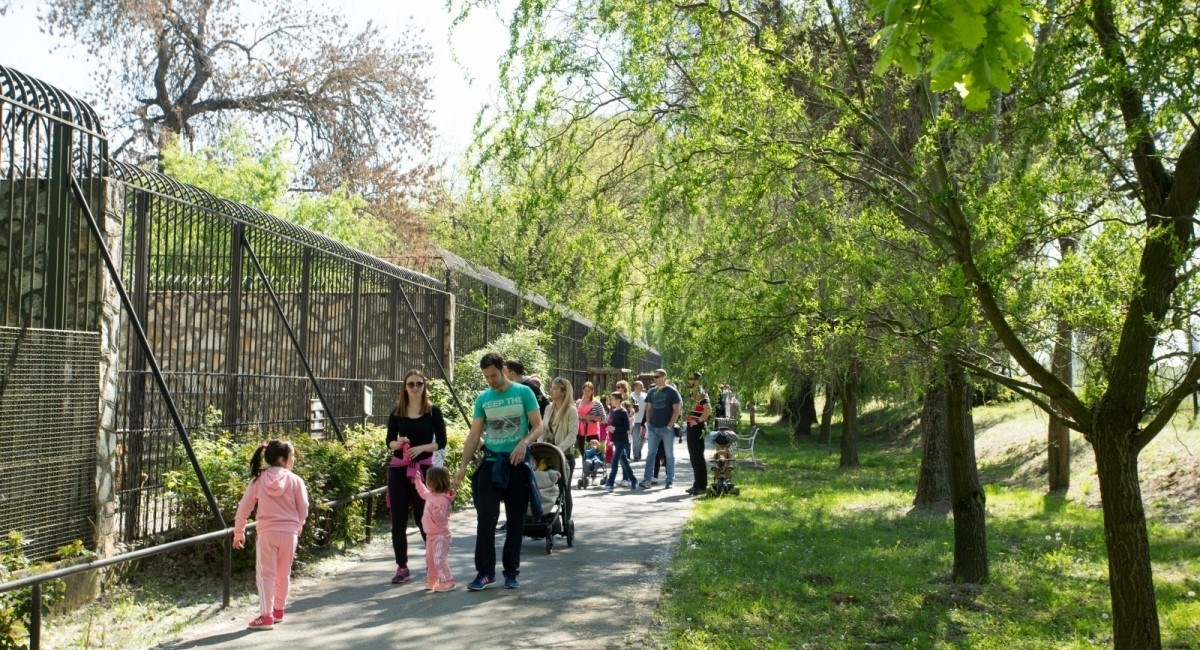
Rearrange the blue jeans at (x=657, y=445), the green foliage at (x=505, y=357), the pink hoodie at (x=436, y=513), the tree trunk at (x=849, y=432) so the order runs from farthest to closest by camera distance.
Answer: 1. the tree trunk at (x=849, y=432)
2. the green foliage at (x=505, y=357)
3. the blue jeans at (x=657, y=445)
4. the pink hoodie at (x=436, y=513)

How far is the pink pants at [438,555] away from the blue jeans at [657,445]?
8862 millimetres

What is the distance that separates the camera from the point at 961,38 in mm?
4180

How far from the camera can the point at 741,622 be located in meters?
8.08

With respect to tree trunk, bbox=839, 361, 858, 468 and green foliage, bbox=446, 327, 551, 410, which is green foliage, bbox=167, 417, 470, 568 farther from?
tree trunk, bbox=839, 361, 858, 468

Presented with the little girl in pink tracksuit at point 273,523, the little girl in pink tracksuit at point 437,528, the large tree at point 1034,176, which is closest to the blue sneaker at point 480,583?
the little girl in pink tracksuit at point 437,528

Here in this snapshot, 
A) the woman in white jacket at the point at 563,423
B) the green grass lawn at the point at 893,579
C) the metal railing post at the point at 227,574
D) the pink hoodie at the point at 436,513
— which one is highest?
the woman in white jacket at the point at 563,423

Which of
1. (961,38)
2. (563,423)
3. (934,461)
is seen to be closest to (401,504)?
(563,423)

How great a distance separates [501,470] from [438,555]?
2.70ft

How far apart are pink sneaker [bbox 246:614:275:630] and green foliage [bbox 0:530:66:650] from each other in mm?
1177

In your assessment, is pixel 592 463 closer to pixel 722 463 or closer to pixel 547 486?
pixel 722 463

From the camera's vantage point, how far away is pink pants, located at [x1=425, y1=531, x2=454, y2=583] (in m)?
8.93

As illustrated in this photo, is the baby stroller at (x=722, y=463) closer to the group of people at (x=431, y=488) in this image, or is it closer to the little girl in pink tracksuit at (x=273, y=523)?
the group of people at (x=431, y=488)

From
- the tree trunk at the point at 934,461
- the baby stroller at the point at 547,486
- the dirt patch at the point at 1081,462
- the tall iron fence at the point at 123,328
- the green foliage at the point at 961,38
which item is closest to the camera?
the green foliage at the point at 961,38

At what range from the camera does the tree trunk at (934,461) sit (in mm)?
15773
